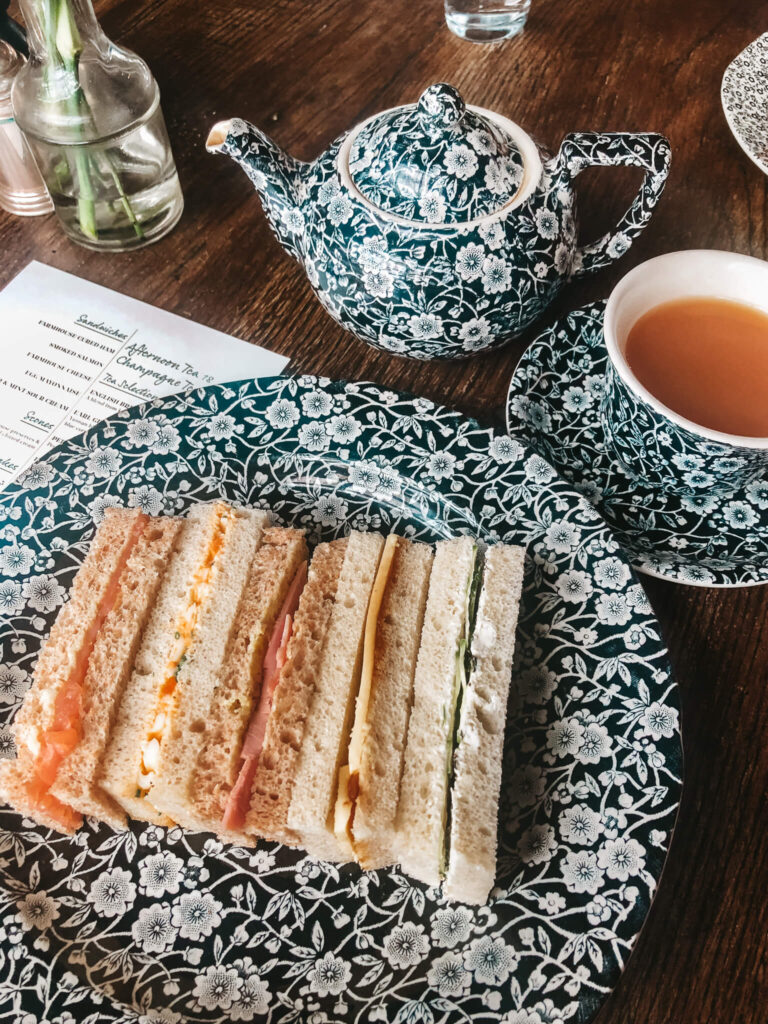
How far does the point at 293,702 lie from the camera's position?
140 centimetres

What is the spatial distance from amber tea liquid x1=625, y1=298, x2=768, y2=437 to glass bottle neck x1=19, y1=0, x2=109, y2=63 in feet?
4.29

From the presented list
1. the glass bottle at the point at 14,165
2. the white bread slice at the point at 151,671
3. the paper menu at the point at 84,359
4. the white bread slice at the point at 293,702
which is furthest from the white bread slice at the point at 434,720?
the glass bottle at the point at 14,165

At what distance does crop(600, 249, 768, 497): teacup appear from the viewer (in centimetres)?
136

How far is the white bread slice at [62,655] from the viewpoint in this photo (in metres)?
1.27

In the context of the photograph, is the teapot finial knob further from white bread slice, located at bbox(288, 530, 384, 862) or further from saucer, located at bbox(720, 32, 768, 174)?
saucer, located at bbox(720, 32, 768, 174)

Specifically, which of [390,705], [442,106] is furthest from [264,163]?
[390,705]

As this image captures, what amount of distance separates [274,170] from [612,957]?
4.89 ft

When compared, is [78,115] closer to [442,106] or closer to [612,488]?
[442,106]

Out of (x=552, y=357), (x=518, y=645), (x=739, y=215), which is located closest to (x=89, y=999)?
(x=518, y=645)

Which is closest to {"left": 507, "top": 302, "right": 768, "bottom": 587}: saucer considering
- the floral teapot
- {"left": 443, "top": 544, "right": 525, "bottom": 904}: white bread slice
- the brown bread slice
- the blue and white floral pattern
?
the blue and white floral pattern

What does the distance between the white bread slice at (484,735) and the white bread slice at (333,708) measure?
0.68 ft

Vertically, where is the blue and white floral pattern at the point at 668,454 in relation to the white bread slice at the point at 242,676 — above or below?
above

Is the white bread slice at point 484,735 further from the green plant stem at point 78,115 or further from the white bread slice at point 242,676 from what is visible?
the green plant stem at point 78,115

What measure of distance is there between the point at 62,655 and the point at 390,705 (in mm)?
602
